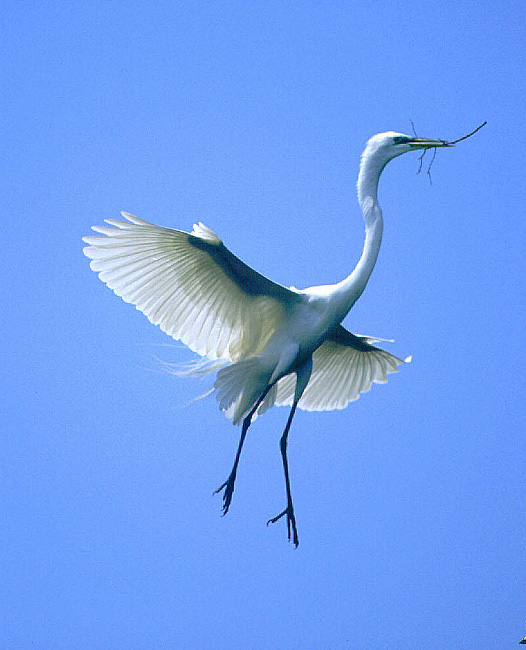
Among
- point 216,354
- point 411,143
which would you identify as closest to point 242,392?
point 216,354

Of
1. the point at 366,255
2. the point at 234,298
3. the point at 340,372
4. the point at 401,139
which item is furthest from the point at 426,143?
the point at 340,372

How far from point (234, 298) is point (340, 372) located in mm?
1635

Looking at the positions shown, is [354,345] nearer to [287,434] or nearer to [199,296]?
[287,434]

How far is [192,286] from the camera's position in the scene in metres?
6.88

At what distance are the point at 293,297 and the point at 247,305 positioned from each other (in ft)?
1.16

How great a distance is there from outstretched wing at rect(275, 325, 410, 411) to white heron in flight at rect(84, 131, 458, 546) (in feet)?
2.61

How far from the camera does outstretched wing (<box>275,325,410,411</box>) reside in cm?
800

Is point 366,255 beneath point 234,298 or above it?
beneath

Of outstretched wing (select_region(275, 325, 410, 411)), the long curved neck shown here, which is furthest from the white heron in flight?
outstretched wing (select_region(275, 325, 410, 411))

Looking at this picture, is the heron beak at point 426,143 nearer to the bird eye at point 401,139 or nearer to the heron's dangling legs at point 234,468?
the bird eye at point 401,139

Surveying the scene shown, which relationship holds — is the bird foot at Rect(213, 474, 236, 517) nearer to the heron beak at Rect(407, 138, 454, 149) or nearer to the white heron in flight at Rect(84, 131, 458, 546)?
the white heron in flight at Rect(84, 131, 458, 546)

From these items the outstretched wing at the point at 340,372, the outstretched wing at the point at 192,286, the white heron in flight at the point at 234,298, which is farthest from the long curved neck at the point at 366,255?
the outstretched wing at the point at 340,372

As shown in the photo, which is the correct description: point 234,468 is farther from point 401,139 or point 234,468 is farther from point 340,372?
point 401,139

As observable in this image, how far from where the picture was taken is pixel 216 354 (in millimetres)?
7137
